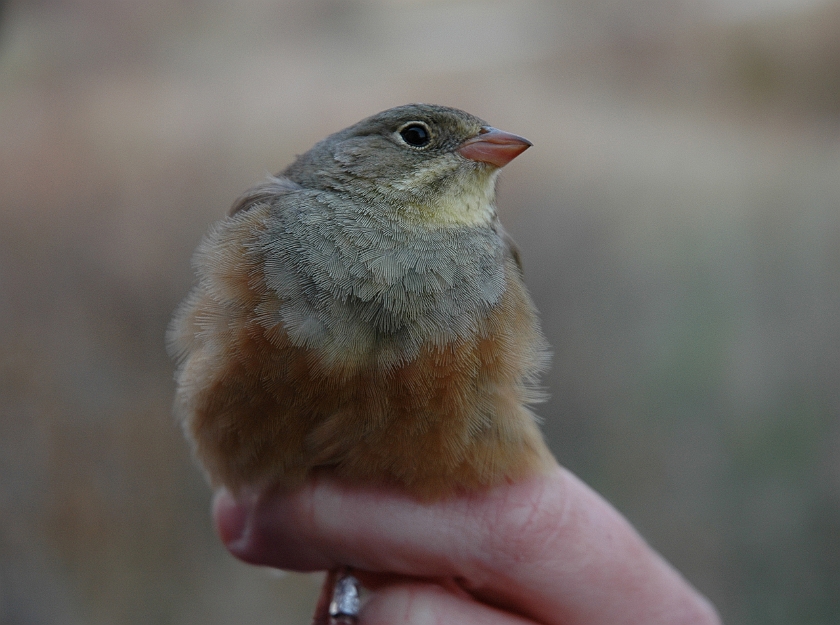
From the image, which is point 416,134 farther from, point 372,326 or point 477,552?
point 477,552

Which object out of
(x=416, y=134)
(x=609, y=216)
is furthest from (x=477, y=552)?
(x=609, y=216)

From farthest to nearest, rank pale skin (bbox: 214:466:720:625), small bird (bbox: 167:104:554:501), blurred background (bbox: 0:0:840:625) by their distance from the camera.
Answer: blurred background (bbox: 0:0:840:625)
pale skin (bbox: 214:466:720:625)
small bird (bbox: 167:104:554:501)

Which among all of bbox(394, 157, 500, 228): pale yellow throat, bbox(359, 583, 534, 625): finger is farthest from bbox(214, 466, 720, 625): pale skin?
bbox(394, 157, 500, 228): pale yellow throat

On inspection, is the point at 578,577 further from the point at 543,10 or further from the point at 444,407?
the point at 543,10

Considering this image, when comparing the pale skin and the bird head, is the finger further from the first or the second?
the bird head

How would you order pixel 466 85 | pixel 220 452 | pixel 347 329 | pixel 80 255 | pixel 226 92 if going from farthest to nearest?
pixel 466 85, pixel 226 92, pixel 80 255, pixel 220 452, pixel 347 329

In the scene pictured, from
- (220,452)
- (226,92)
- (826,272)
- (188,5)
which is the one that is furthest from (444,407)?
(826,272)

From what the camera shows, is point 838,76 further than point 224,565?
Yes
